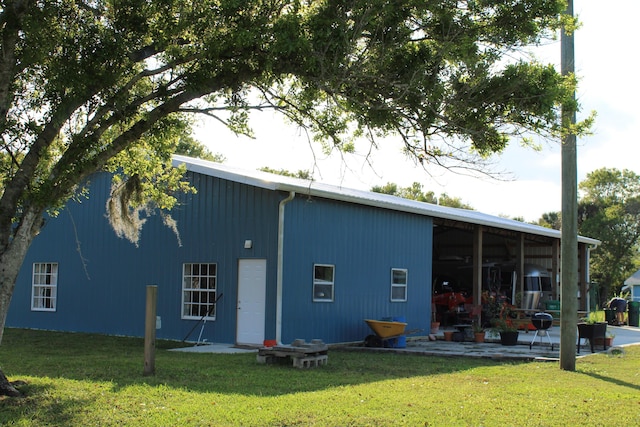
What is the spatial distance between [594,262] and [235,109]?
46.4 metres

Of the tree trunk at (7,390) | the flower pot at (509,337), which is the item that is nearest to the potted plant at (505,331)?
the flower pot at (509,337)

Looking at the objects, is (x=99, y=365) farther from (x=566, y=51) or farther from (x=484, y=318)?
(x=484, y=318)

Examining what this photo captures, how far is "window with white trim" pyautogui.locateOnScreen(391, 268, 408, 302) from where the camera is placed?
18234 millimetres

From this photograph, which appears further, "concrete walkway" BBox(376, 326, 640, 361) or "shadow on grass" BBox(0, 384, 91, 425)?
"concrete walkway" BBox(376, 326, 640, 361)

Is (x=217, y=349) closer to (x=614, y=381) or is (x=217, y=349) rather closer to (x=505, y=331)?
(x=505, y=331)

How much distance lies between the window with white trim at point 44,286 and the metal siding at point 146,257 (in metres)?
0.19

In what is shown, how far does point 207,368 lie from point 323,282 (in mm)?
5144

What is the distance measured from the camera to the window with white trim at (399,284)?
18234 millimetres

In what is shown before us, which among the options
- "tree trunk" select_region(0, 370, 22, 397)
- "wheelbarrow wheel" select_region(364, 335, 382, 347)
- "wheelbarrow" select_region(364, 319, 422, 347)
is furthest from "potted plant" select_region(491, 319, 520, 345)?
"tree trunk" select_region(0, 370, 22, 397)

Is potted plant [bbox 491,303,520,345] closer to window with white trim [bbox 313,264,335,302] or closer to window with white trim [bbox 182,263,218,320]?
window with white trim [bbox 313,264,335,302]

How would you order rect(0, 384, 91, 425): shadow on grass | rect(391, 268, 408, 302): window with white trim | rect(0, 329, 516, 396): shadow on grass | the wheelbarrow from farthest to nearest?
1. rect(391, 268, 408, 302): window with white trim
2. the wheelbarrow
3. rect(0, 329, 516, 396): shadow on grass
4. rect(0, 384, 91, 425): shadow on grass

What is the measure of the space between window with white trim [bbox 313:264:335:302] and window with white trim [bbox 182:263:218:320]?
2349mm

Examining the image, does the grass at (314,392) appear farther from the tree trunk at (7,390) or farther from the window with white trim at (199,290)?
the window with white trim at (199,290)

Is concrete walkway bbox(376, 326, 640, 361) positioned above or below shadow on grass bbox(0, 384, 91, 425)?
above
